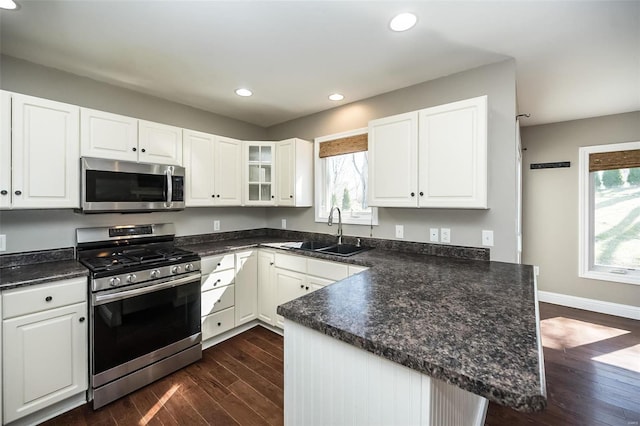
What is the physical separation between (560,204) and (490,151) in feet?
8.47

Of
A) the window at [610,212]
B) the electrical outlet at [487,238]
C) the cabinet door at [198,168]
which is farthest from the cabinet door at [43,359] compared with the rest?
the window at [610,212]

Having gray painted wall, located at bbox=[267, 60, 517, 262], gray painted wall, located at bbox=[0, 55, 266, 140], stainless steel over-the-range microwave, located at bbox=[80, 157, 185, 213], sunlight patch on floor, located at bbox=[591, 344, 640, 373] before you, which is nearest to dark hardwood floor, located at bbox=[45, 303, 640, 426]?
sunlight patch on floor, located at bbox=[591, 344, 640, 373]

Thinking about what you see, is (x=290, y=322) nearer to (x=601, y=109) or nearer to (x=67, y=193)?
(x=67, y=193)

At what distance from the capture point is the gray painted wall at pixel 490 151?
6.95 ft

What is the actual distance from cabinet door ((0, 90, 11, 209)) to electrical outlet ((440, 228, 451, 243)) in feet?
10.5

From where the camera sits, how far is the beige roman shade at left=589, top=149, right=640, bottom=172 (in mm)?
3289

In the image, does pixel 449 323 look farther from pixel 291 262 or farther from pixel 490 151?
pixel 291 262

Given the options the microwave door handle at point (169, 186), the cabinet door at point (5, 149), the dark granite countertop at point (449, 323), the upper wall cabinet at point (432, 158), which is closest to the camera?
the dark granite countertop at point (449, 323)

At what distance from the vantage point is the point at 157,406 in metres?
1.91

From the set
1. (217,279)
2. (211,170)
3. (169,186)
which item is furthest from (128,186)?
(217,279)

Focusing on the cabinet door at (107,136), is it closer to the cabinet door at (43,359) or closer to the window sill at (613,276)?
the cabinet door at (43,359)

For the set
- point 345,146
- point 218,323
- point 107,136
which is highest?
point 345,146

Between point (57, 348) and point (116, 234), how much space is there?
1.01 metres

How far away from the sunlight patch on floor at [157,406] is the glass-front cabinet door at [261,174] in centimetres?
195
